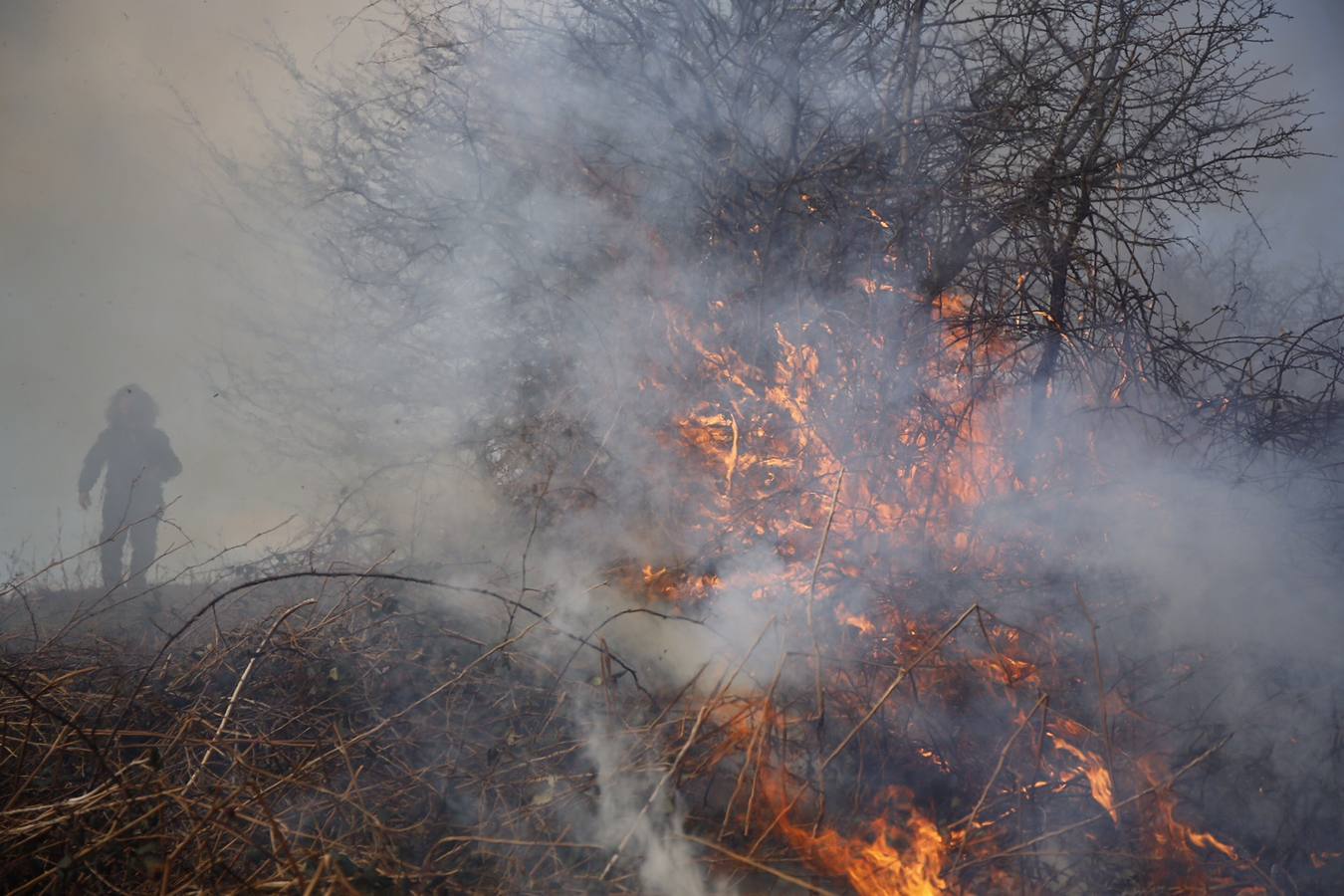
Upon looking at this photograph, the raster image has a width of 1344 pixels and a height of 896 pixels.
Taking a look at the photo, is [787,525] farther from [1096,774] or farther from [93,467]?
[93,467]

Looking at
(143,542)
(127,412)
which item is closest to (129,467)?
(127,412)

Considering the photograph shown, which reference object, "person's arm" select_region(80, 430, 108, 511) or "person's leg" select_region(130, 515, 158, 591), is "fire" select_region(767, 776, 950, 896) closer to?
"person's leg" select_region(130, 515, 158, 591)

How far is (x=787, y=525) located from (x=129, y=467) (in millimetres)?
7216

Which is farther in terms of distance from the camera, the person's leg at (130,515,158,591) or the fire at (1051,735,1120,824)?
the person's leg at (130,515,158,591)

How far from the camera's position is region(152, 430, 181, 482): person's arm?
28.7ft

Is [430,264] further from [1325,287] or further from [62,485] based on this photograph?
[1325,287]

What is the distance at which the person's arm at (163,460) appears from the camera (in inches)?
345

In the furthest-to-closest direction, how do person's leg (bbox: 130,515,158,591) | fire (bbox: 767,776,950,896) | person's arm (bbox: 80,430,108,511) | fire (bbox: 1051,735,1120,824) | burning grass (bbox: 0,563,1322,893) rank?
person's leg (bbox: 130,515,158,591) < person's arm (bbox: 80,430,108,511) < fire (bbox: 1051,735,1120,824) < fire (bbox: 767,776,950,896) < burning grass (bbox: 0,563,1322,893)

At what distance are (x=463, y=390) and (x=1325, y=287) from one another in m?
10.7

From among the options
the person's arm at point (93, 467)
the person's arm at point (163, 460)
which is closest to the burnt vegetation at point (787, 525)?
the person's arm at point (163, 460)

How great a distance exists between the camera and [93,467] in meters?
8.48

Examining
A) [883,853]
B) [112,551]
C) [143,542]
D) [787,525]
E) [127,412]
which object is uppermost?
[127,412]

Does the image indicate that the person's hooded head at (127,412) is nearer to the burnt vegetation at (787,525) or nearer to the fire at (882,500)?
the burnt vegetation at (787,525)

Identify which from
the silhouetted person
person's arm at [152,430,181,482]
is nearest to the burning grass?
the silhouetted person
